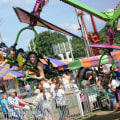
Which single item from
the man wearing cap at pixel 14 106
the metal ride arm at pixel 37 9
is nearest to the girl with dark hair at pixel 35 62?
the metal ride arm at pixel 37 9

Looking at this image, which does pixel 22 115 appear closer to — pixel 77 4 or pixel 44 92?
pixel 44 92

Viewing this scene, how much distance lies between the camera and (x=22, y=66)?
8008mm

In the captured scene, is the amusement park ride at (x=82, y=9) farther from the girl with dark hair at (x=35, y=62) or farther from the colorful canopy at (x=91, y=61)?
the colorful canopy at (x=91, y=61)

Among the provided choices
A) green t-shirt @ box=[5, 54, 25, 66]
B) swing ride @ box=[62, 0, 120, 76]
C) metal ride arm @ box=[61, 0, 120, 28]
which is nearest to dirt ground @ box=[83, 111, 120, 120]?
swing ride @ box=[62, 0, 120, 76]

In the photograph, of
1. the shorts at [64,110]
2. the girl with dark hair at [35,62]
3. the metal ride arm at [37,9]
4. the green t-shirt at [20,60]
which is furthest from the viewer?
the shorts at [64,110]

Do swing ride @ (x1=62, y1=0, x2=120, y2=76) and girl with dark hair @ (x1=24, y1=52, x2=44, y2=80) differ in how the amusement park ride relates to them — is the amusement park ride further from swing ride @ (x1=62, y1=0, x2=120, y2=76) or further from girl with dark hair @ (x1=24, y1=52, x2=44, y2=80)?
girl with dark hair @ (x1=24, y1=52, x2=44, y2=80)

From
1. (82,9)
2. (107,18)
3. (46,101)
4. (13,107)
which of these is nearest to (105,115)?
(46,101)

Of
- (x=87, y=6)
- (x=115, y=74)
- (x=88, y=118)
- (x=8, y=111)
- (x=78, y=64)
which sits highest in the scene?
(x=87, y=6)

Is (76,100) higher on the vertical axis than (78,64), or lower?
lower

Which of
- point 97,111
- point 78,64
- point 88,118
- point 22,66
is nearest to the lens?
point 22,66

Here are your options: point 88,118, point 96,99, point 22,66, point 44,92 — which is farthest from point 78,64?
point 22,66

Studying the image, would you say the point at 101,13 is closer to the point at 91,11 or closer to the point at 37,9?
the point at 91,11

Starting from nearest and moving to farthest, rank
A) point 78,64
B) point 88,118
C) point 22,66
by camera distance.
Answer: point 22,66, point 88,118, point 78,64

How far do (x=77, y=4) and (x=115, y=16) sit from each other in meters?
1.20
